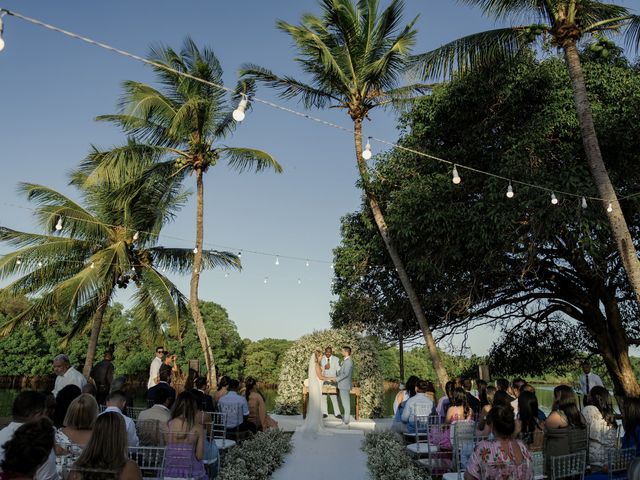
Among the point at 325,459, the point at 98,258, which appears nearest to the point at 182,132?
the point at 98,258

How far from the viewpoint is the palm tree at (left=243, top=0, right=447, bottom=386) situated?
13508mm

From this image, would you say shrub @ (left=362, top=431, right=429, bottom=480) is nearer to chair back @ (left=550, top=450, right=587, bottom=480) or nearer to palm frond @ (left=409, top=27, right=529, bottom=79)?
chair back @ (left=550, top=450, right=587, bottom=480)

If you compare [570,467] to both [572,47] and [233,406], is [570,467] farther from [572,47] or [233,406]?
[572,47]

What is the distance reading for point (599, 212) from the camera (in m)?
11.5

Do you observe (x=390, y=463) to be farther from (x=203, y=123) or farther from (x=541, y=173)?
(x=203, y=123)

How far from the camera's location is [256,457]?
26.2 ft

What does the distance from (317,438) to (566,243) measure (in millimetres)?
7730

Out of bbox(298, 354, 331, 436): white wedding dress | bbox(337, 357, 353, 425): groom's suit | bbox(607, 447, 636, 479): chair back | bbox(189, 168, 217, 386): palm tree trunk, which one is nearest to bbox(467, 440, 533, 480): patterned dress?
bbox(607, 447, 636, 479): chair back

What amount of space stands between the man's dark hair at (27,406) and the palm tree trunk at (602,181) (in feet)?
30.7

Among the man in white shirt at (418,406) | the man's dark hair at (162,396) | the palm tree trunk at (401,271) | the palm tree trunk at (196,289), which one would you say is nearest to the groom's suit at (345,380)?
the palm tree trunk at (401,271)

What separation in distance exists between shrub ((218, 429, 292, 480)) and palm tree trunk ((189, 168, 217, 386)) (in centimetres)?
574

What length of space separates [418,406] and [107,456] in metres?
5.97

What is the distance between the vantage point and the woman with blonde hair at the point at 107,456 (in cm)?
329

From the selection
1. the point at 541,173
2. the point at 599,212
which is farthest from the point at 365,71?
the point at 599,212
